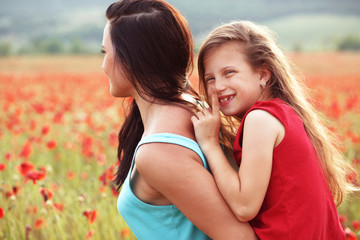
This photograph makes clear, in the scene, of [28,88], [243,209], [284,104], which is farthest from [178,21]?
[28,88]

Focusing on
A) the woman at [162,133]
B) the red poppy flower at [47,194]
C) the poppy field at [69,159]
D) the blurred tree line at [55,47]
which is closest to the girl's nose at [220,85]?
the woman at [162,133]

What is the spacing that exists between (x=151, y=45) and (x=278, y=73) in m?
0.50

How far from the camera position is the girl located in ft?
4.21

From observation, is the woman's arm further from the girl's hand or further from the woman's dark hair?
the woman's dark hair

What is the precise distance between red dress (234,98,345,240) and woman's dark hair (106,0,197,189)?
338mm

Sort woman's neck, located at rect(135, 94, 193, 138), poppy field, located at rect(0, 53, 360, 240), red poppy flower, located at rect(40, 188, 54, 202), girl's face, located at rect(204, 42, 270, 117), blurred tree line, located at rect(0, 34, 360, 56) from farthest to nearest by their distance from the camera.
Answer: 1. blurred tree line, located at rect(0, 34, 360, 56)
2. poppy field, located at rect(0, 53, 360, 240)
3. red poppy flower, located at rect(40, 188, 54, 202)
4. girl's face, located at rect(204, 42, 270, 117)
5. woman's neck, located at rect(135, 94, 193, 138)

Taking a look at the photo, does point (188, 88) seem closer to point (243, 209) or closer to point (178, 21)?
point (178, 21)

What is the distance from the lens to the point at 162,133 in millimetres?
1319

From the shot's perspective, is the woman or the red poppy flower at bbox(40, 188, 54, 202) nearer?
the woman

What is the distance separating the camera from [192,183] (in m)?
1.26

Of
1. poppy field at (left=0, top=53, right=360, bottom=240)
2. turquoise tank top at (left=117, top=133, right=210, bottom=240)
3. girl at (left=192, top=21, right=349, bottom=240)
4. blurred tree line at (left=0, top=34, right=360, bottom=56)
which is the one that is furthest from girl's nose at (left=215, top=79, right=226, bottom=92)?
blurred tree line at (left=0, top=34, right=360, bottom=56)

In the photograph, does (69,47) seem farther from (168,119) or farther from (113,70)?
(168,119)

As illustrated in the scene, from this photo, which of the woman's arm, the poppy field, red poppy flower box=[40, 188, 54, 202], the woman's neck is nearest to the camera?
the woman's arm

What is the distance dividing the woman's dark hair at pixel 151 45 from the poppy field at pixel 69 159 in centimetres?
57
